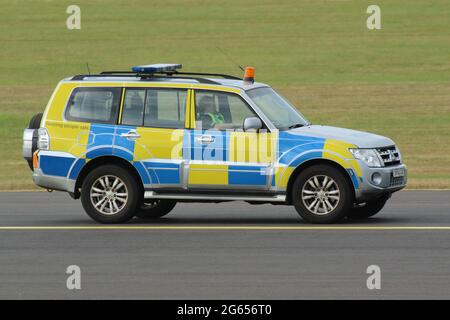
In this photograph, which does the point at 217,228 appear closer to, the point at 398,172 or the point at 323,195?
the point at 323,195

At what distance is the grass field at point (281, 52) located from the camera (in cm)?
3281

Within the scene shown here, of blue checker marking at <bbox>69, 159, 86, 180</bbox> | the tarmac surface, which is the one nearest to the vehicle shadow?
the tarmac surface

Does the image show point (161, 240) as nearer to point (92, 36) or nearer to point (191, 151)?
point (191, 151)

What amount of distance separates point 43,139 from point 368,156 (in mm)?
3928

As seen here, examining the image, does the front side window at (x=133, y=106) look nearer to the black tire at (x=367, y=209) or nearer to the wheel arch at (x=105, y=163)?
the wheel arch at (x=105, y=163)

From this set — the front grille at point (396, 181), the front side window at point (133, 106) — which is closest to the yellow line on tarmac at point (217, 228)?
the front grille at point (396, 181)

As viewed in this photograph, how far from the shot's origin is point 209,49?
143 ft

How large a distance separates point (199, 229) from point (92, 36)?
32.2m

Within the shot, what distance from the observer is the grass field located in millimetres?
32812

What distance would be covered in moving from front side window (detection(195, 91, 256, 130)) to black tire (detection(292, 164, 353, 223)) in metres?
1.02

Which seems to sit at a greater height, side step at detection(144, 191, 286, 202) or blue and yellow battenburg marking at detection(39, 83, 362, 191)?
blue and yellow battenburg marking at detection(39, 83, 362, 191)

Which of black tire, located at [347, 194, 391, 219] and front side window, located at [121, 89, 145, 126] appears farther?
black tire, located at [347, 194, 391, 219]

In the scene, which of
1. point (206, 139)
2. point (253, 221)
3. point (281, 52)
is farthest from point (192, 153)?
point (281, 52)

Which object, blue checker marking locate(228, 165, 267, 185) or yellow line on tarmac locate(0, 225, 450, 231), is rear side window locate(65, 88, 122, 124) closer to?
yellow line on tarmac locate(0, 225, 450, 231)
